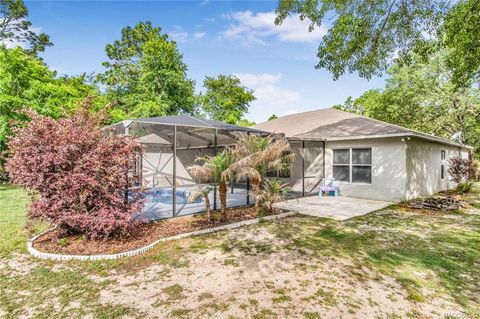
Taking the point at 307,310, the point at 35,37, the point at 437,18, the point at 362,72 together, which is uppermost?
the point at 35,37

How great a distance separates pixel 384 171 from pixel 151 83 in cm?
1888

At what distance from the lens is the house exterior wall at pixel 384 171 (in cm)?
1004

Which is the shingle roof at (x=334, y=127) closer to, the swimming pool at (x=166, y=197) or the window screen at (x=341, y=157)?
the window screen at (x=341, y=157)

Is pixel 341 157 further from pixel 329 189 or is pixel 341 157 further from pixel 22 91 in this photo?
pixel 22 91

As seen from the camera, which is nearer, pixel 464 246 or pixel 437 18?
pixel 464 246

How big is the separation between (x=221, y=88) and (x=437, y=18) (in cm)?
2329

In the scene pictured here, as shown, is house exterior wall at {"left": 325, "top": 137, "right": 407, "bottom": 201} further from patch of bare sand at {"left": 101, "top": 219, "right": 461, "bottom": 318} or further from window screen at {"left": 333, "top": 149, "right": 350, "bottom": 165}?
patch of bare sand at {"left": 101, "top": 219, "right": 461, "bottom": 318}

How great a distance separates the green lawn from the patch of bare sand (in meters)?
0.01

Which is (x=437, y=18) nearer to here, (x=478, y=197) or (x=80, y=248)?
(x=478, y=197)

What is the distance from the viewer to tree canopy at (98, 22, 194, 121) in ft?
69.8

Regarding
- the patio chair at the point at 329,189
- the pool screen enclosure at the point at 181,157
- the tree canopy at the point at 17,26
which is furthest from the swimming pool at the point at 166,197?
the tree canopy at the point at 17,26

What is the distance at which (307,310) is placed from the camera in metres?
2.90

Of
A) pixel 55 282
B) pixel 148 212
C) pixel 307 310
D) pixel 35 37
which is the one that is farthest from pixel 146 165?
pixel 35 37

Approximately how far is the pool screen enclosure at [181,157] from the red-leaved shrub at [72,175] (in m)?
0.74
